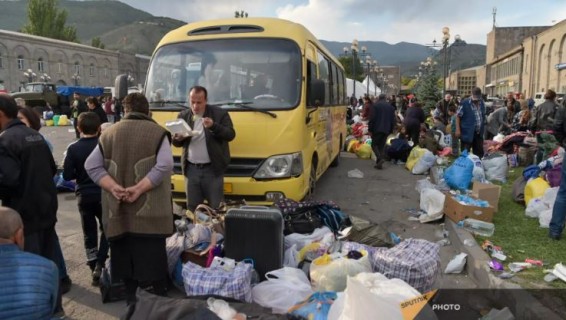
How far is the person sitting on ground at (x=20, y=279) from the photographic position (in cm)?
214

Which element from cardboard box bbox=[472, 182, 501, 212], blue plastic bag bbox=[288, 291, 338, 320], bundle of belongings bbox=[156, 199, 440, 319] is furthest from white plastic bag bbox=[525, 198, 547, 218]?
blue plastic bag bbox=[288, 291, 338, 320]

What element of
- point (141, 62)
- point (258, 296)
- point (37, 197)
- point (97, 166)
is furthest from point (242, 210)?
point (141, 62)

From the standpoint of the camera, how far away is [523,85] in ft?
204

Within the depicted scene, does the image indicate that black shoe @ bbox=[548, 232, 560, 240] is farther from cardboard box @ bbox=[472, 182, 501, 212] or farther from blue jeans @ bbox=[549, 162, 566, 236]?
cardboard box @ bbox=[472, 182, 501, 212]

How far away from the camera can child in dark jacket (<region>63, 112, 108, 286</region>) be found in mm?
4406

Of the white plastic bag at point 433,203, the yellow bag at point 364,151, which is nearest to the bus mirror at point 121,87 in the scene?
the white plastic bag at point 433,203

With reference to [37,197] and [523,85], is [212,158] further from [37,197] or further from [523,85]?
[523,85]

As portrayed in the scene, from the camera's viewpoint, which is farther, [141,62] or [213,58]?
[141,62]

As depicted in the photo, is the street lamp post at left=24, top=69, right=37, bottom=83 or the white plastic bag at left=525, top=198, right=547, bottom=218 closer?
the white plastic bag at left=525, top=198, right=547, bottom=218

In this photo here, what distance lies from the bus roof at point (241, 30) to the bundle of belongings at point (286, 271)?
8.91 feet

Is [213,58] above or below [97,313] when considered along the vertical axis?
above

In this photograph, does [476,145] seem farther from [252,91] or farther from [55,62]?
[55,62]

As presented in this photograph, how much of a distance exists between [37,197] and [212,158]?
181 cm

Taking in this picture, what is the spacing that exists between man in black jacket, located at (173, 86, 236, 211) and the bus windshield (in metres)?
0.79
